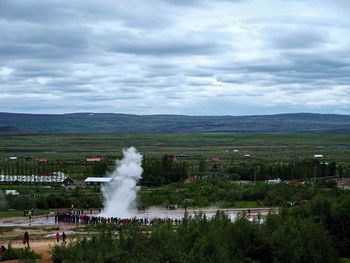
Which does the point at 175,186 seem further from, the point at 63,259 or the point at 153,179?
the point at 63,259

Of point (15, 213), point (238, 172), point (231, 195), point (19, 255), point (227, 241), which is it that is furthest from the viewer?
point (238, 172)

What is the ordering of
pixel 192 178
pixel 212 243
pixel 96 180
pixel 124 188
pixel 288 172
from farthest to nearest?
pixel 288 172 < pixel 192 178 < pixel 96 180 < pixel 124 188 < pixel 212 243

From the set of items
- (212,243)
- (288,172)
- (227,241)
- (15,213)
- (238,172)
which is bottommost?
(15,213)

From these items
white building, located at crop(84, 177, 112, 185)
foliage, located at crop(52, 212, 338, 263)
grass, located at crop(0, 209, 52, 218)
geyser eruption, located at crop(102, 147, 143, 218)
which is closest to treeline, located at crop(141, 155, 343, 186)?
white building, located at crop(84, 177, 112, 185)

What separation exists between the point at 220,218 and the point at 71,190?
3760 centimetres

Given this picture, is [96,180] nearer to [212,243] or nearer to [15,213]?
[15,213]

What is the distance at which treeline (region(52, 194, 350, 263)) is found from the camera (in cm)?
2245

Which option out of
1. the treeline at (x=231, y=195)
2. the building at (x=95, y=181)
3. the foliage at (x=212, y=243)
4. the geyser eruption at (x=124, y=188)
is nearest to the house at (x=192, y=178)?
the treeline at (x=231, y=195)

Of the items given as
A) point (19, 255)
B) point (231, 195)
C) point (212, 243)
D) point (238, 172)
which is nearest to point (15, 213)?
point (231, 195)

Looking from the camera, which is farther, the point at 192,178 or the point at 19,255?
the point at 192,178

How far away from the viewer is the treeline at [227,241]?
22453 mm

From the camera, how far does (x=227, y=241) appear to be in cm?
2577

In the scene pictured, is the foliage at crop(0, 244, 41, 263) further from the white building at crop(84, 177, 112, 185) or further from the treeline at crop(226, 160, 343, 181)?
the treeline at crop(226, 160, 343, 181)

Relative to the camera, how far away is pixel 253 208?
53250 millimetres
